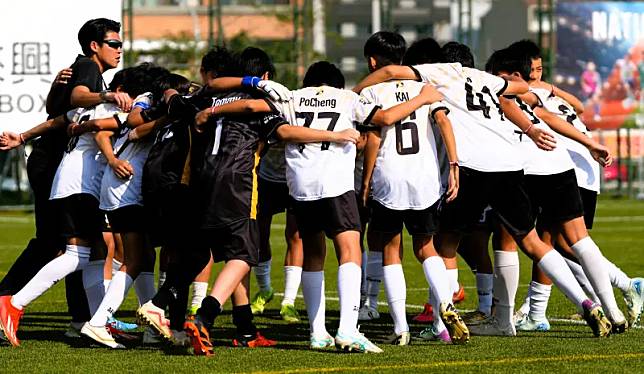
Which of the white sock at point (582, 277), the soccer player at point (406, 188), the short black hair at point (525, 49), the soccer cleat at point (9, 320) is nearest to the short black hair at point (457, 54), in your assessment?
the short black hair at point (525, 49)

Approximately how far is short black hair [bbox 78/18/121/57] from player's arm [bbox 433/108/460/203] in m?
2.36

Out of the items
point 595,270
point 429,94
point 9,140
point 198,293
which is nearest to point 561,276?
point 595,270

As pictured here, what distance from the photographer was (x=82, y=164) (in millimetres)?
9156

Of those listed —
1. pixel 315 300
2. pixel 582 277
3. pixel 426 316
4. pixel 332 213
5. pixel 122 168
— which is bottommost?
pixel 426 316

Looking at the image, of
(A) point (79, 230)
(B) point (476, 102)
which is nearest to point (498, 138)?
(B) point (476, 102)

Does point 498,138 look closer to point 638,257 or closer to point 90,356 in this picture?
point 90,356

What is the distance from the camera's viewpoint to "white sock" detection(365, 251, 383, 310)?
1052 centimetres

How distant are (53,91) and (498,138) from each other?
312 centimetres

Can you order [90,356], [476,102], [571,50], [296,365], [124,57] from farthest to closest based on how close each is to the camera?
[571,50] < [124,57] < [476,102] < [90,356] < [296,365]

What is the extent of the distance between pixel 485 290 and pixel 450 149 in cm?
168

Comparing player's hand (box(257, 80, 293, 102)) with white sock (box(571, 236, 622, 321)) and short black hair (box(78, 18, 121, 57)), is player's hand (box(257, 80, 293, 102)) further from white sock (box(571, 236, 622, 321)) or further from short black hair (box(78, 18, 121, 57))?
white sock (box(571, 236, 622, 321))

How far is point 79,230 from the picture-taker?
30.0 feet

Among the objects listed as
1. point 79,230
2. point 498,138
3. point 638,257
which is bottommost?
point 638,257

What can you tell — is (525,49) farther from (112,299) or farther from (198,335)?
(112,299)
